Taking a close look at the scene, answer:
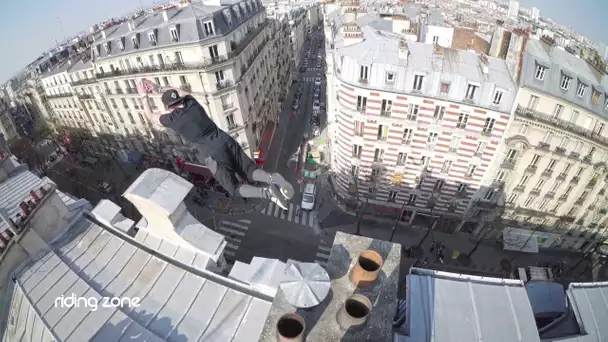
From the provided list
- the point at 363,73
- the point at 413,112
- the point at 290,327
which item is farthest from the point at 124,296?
the point at 413,112

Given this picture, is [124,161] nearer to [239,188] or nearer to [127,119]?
[127,119]

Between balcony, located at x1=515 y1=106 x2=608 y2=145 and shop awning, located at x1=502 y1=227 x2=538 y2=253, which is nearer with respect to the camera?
balcony, located at x1=515 y1=106 x2=608 y2=145

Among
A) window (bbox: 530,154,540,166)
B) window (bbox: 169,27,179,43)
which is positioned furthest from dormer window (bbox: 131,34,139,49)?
window (bbox: 530,154,540,166)

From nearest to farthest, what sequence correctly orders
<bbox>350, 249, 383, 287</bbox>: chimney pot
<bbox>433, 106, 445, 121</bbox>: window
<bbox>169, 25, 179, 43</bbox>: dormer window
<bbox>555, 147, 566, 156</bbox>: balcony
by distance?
1. <bbox>350, 249, 383, 287</bbox>: chimney pot
2. <bbox>555, 147, 566, 156</bbox>: balcony
3. <bbox>433, 106, 445, 121</bbox>: window
4. <bbox>169, 25, 179, 43</bbox>: dormer window

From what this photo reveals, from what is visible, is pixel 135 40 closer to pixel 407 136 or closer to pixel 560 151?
pixel 407 136

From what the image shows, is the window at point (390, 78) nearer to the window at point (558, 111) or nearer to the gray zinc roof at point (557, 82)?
the gray zinc roof at point (557, 82)

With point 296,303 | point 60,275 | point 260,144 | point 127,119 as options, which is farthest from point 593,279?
point 127,119

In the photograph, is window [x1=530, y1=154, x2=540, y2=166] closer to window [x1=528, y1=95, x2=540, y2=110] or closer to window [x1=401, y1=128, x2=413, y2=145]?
window [x1=528, y1=95, x2=540, y2=110]
